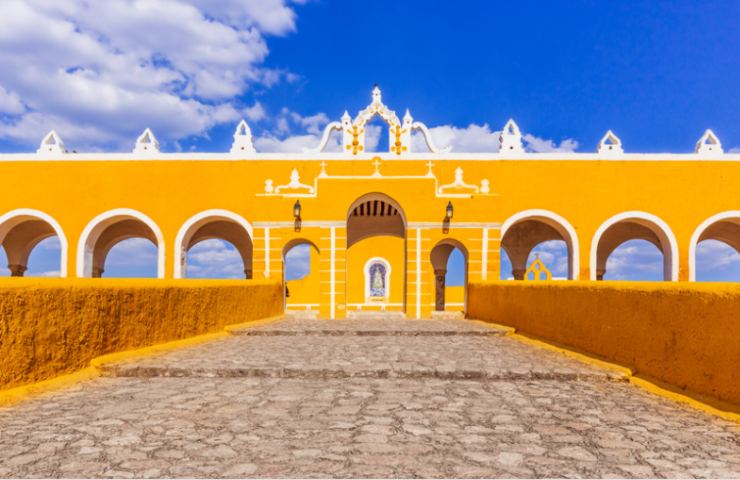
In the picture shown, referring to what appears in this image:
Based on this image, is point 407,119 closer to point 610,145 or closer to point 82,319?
point 610,145

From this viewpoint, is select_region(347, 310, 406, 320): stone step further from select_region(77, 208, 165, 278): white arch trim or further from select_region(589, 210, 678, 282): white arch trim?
select_region(77, 208, 165, 278): white arch trim

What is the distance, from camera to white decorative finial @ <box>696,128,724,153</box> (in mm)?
17281

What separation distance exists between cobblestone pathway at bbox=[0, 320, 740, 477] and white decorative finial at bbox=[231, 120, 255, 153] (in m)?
12.8

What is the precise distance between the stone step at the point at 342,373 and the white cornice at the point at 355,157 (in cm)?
1224

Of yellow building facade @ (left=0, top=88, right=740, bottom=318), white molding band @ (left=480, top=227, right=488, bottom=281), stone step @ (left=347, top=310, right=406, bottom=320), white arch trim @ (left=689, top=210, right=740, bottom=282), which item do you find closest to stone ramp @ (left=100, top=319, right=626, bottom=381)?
stone step @ (left=347, top=310, right=406, bottom=320)

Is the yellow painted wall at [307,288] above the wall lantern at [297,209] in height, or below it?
below

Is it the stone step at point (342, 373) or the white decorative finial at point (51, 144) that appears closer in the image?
the stone step at point (342, 373)

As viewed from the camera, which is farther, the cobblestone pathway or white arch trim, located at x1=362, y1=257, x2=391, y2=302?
white arch trim, located at x1=362, y1=257, x2=391, y2=302

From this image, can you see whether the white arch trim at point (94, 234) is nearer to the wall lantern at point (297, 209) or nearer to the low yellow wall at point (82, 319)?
the wall lantern at point (297, 209)

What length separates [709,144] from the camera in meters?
17.4

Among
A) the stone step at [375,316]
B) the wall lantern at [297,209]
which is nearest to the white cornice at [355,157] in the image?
the wall lantern at [297,209]

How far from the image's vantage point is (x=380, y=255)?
25.4 metres

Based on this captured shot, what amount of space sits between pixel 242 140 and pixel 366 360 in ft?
44.5

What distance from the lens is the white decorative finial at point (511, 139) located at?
58.4 ft
